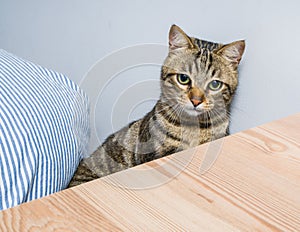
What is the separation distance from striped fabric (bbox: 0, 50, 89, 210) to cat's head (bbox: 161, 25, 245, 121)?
249mm

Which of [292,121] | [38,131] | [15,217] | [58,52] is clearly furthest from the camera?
[58,52]

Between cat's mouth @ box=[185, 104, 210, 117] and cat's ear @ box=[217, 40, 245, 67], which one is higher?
cat's ear @ box=[217, 40, 245, 67]

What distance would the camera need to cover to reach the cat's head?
36.6 inches

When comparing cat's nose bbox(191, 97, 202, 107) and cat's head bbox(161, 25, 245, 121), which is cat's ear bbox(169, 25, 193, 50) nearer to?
cat's head bbox(161, 25, 245, 121)

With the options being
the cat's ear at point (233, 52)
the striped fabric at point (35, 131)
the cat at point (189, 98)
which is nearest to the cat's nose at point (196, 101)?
the cat at point (189, 98)

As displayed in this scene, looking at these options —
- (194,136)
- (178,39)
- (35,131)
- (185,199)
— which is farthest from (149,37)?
(185,199)

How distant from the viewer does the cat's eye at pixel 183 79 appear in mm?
946

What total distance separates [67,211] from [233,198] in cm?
19

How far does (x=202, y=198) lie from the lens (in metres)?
0.47

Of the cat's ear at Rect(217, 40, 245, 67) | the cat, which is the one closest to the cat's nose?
the cat

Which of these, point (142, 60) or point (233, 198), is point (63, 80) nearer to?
point (142, 60)

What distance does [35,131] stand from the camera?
0.78 metres

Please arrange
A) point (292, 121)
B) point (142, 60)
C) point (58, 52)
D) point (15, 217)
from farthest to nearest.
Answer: point (58, 52)
point (142, 60)
point (292, 121)
point (15, 217)

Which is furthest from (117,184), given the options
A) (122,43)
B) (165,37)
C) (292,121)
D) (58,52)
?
(58,52)
